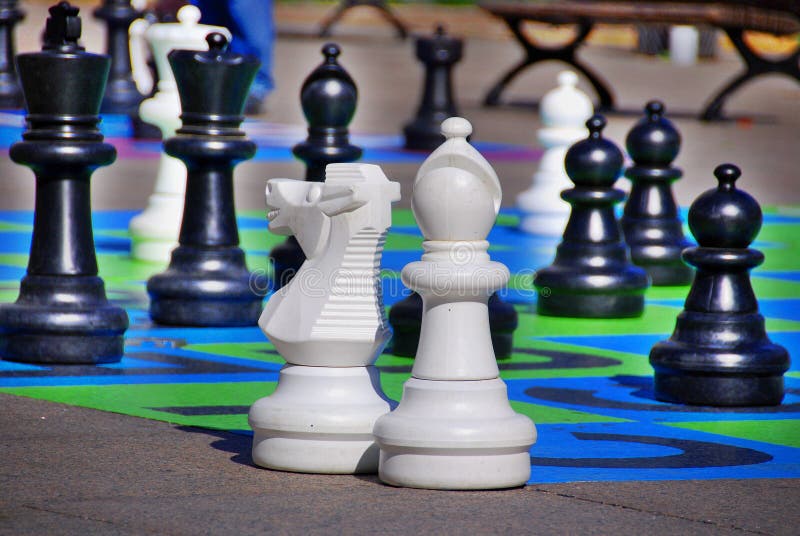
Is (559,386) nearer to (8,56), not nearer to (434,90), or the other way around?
(434,90)

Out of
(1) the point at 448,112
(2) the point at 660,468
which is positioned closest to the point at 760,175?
(1) the point at 448,112

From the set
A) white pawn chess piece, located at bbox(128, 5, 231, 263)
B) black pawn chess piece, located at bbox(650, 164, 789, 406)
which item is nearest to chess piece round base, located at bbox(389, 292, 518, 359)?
black pawn chess piece, located at bbox(650, 164, 789, 406)

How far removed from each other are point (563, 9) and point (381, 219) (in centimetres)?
1412

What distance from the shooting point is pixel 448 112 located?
1353 centimetres

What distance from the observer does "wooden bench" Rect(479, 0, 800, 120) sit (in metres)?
16.5

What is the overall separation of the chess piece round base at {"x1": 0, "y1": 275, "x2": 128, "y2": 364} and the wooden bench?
1224 centimetres

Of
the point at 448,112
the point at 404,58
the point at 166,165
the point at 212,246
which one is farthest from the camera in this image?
the point at 404,58

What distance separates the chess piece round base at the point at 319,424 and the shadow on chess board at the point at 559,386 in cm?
44

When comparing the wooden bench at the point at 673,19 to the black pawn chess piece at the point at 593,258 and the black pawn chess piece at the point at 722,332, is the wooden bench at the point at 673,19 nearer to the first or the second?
the black pawn chess piece at the point at 593,258

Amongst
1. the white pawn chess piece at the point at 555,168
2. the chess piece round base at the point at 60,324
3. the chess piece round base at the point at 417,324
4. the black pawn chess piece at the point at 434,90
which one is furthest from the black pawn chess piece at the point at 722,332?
the black pawn chess piece at the point at 434,90

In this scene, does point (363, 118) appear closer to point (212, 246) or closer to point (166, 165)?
point (166, 165)

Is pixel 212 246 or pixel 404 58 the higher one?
pixel 404 58

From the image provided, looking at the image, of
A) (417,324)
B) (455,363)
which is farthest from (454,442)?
(417,324)

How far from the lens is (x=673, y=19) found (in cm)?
1686
